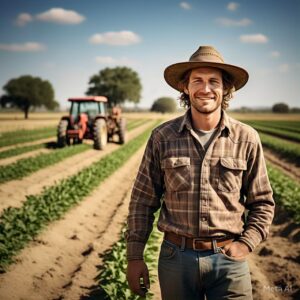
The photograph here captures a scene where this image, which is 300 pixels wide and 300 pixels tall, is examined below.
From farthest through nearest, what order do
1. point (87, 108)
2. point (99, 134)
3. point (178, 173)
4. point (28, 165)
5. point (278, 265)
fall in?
point (87, 108), point (99, 134), point (28, 165), point (278, 265), point (178, 173)

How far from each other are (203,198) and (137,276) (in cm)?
70

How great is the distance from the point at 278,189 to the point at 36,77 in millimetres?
63613

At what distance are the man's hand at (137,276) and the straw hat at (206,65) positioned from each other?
1424 millimetres

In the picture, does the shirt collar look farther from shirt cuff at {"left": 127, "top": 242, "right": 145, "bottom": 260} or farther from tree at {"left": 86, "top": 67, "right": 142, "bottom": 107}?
tree at {"left": 86, "top": 67, "right": 142, "bottom": 107}

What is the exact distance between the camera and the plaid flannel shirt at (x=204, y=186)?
6.76 feet

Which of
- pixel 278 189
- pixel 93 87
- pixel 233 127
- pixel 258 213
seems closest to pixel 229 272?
pixel 258 213

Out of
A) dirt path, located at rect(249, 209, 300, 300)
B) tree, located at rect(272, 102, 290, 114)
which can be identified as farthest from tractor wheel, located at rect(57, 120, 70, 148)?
tree, located at rect(272, 102, 290, 114)

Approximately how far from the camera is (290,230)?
5965 mm

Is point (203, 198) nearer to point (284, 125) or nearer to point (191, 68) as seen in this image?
point (191, 68)

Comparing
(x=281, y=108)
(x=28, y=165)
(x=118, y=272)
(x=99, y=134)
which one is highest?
(x=281, y=108)

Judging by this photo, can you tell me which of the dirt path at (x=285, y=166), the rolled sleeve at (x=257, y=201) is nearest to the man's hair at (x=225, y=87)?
the rolled sleeve at (x=257, y=201)

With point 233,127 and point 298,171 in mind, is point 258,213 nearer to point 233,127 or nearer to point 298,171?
point 233,127

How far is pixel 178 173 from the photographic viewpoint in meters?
2.13

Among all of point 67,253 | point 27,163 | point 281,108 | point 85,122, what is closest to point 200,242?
point 67,253
